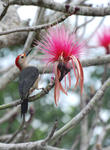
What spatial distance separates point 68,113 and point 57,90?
424 centimetres

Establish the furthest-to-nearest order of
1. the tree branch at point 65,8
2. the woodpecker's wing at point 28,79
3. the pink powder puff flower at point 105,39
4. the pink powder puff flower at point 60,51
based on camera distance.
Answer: the pink powder puff flower at point 105,39
the woodpecker's wing at point 28,79
the tree branch at point 65,8
the pink powder puff flower at point 60,51

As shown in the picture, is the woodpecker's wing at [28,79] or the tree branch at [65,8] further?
the woodpecker's wing at [28,79]

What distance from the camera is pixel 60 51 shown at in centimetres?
263

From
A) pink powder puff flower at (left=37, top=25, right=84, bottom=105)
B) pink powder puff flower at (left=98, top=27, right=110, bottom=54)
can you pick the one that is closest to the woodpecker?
pink powder puff flower at (left=37, top=25, right=84, bottom=105)

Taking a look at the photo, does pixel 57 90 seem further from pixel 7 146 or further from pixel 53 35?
pixel 7 146

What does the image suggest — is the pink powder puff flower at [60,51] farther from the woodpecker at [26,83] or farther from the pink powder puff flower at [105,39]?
the pink powder puff flower at [105,39]

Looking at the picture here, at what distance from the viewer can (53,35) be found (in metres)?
2.70

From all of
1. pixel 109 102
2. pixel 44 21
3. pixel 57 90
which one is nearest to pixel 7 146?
pixel 57 90

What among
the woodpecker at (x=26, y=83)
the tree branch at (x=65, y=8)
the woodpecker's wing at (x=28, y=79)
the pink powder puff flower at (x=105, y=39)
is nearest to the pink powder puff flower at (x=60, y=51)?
the tree branch at (x=65, y=8)

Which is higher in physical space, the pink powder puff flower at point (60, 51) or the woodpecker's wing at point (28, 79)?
the pink powder puff flower at point (60, 51)

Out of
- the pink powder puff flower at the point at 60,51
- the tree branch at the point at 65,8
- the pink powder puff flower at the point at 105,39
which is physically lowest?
the pink powder puff flower at the point at 105,39

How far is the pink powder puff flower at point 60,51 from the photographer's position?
100 inches

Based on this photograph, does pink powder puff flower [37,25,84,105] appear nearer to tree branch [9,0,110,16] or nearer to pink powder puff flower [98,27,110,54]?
tree branch [9,0,110,16]

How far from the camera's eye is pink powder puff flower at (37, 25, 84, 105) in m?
2.55
